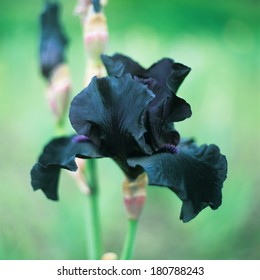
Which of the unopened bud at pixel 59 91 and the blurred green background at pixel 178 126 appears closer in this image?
the unopened bud at pixel 59 91

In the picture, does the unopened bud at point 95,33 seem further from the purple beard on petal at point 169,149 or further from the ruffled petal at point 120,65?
the purple beard on petal at point 169,149

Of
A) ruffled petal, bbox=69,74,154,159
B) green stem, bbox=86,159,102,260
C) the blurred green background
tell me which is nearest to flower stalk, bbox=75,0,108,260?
green stem, bbox=86,159,102,260

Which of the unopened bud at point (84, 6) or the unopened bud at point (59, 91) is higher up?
the unopened bud at point (84, 6)

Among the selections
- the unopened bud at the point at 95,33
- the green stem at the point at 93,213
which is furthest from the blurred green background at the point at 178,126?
the unopened bud at the point at 95,33

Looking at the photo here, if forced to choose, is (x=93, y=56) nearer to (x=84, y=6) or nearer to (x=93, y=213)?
(x=84, y=6)

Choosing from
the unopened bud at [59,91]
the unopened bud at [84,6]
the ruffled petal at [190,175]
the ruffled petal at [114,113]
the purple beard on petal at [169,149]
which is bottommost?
the ruffled petal at [190,175]

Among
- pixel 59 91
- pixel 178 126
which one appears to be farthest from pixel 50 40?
pixel 178 126
